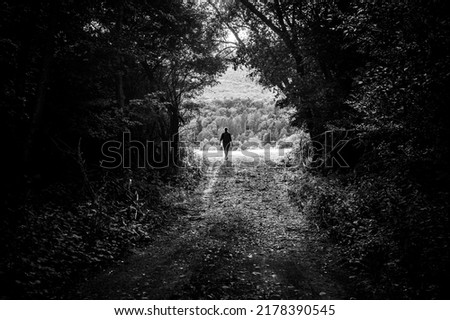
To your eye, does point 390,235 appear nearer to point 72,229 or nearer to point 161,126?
point 72,229

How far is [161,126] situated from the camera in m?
13.6

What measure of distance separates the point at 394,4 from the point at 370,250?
4163 mm

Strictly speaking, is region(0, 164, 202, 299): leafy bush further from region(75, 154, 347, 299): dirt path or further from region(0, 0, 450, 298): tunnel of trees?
region(75, 154, 347, 299): dirt path

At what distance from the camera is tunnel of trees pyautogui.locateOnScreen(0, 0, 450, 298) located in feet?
15.8

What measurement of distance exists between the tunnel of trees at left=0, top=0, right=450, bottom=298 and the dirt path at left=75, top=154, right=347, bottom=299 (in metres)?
0.54

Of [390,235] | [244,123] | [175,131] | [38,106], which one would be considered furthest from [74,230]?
[244,123]

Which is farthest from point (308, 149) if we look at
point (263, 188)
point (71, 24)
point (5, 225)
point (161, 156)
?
point (5, 225)

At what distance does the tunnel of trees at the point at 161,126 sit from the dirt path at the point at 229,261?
54 cm

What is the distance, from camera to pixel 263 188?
43.4 ft

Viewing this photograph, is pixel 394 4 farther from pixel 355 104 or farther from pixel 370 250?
pixel 370 250

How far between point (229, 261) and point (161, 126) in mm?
8807

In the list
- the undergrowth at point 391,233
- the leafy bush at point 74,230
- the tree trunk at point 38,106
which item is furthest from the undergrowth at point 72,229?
the undergrowth at point 391,233

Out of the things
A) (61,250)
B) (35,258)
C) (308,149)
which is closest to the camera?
(35,258)

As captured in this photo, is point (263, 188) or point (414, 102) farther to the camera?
point (263, 188)
